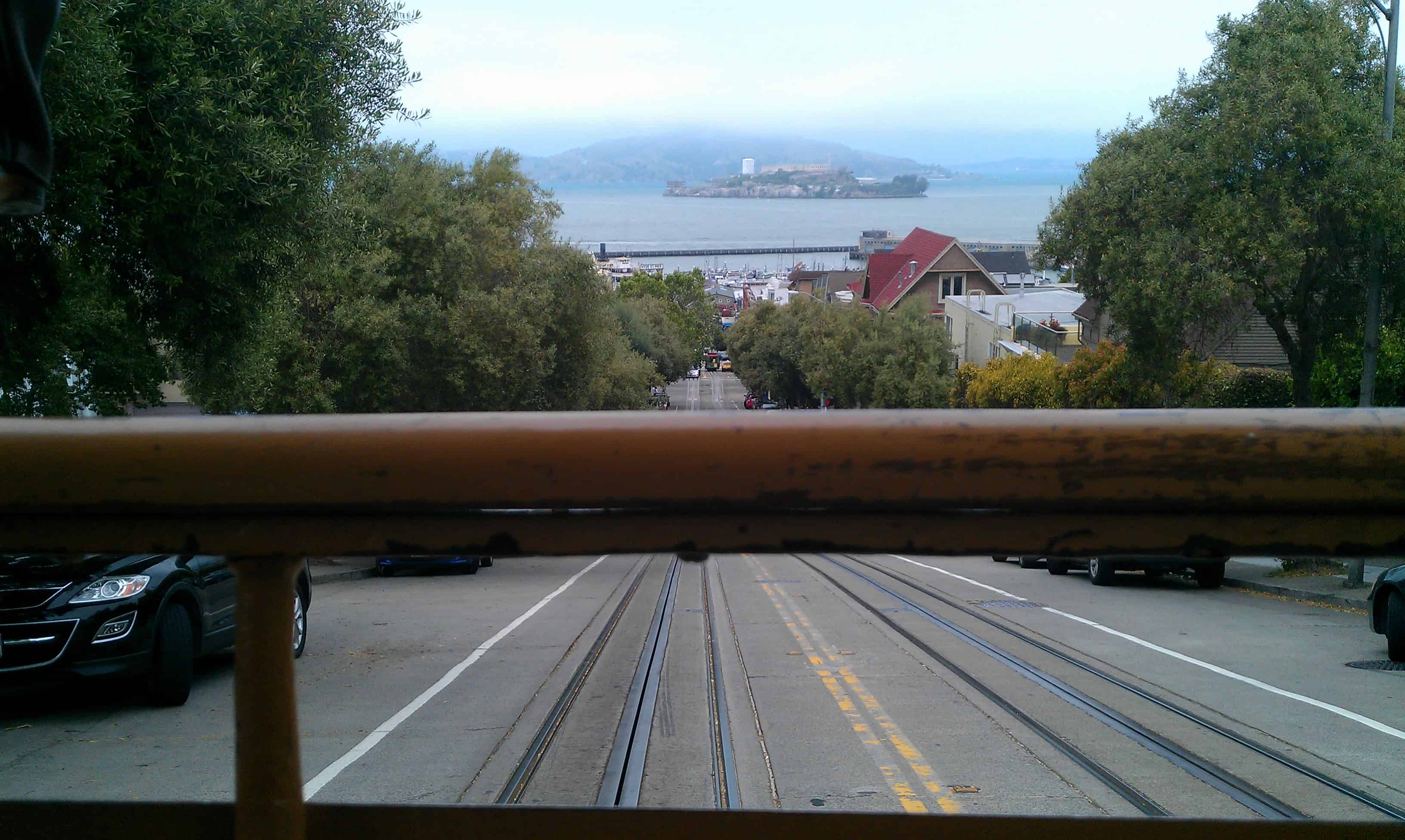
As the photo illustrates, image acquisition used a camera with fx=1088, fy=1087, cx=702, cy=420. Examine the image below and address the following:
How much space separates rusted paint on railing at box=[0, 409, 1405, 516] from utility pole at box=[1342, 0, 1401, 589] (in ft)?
60.5

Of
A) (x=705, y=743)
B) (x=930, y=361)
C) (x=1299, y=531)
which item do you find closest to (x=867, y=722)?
(x=705, y=743)

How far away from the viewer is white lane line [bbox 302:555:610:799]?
308 centimetres

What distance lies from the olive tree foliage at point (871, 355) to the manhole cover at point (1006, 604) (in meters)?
36.2

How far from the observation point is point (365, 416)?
5.36 feet

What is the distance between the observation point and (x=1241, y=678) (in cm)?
562

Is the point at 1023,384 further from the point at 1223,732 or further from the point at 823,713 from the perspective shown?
the point at 1223,732

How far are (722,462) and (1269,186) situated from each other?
852 inches

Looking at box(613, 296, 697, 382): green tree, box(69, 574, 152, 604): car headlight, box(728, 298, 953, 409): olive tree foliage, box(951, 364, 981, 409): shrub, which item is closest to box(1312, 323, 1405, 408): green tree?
box(728, 298, 953, 409): olive tree foliage

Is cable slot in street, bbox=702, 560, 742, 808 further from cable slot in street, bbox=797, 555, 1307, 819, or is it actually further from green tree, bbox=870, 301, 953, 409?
green tree, bbox=870, 301, 953, 409

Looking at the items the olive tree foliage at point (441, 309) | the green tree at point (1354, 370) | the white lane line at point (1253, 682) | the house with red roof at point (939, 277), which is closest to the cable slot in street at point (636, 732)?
the white lane line at point (1253, 682)

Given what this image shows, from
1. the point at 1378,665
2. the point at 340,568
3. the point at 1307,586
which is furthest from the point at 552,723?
the point at 1307,586

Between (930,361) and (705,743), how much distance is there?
170ft

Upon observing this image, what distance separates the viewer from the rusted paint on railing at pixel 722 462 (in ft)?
4.91

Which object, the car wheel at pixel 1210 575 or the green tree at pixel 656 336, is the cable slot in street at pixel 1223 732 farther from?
the green tree at pixel 656 336
